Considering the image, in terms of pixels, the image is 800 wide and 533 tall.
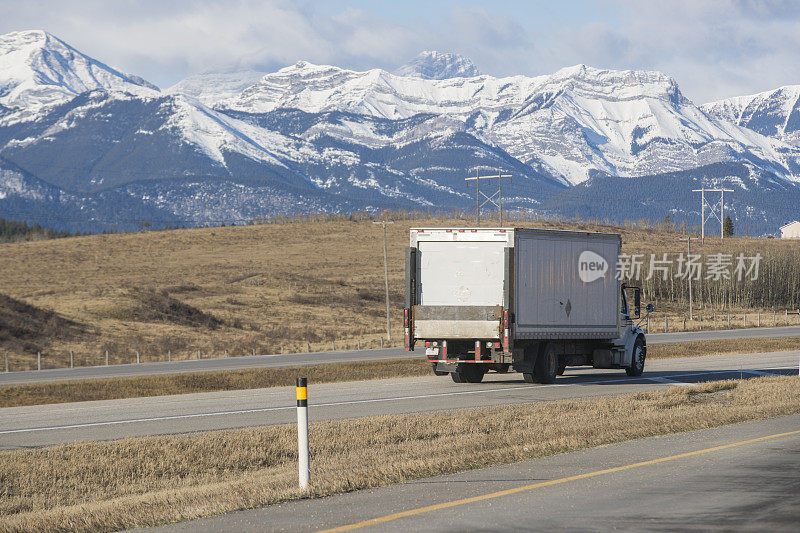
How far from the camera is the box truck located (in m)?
23.8

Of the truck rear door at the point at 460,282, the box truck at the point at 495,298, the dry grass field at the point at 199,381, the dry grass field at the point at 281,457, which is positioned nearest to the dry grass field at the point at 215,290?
the dry grass field at the point at 199,381

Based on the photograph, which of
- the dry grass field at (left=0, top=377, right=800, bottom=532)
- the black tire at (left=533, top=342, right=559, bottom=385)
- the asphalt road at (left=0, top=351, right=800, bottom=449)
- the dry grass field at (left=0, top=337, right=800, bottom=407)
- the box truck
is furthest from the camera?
the dry grass field at (left=0, top=337, right=800, bottom=407)

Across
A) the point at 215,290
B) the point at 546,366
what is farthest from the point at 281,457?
the point at 215,290

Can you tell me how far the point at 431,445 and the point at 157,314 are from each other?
5827cm

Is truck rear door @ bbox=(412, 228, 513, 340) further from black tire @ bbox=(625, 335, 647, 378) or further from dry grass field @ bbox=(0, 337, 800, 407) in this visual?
dry grass field @ bbox=(0, 337, 800, 407)

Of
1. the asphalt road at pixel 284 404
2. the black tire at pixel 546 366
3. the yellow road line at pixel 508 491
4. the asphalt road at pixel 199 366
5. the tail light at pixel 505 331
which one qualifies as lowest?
the asphalt road at pixel 199 366

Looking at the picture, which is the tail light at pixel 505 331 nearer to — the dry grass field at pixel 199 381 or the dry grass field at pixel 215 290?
the dry grass field at pixel 199 381

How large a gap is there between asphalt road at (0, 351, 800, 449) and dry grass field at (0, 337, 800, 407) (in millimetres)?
4675

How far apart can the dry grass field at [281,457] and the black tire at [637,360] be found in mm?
8932

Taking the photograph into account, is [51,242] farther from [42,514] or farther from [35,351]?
[42,514]

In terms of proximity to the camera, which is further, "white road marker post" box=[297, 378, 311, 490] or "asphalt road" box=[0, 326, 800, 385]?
"asphalt road" box=[0, 326, 800, 385]

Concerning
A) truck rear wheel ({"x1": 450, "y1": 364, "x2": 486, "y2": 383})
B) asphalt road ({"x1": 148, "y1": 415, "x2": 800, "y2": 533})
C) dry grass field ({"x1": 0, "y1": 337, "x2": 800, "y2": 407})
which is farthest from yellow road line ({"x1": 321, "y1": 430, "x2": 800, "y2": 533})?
dry grass field ({"x1": 0, "y1": 337, "x2": 800, "y2": 407})

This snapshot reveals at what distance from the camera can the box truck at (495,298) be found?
23.8 meters

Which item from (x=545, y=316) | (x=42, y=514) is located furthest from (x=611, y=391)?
(x=42, y=514)
